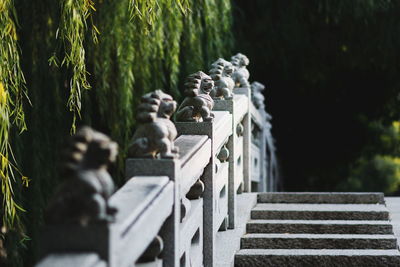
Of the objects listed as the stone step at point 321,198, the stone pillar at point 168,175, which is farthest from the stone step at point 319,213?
the stone pillar at point 168,175

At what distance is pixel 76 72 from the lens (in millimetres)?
5527

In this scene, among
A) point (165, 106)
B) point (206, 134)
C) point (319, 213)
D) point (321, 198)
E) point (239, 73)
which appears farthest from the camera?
point (239, 73)

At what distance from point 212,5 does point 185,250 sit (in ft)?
17.3

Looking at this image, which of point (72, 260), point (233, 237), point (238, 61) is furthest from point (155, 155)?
point (238, 61)

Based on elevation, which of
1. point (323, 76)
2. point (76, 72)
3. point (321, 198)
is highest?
point (76, 72)

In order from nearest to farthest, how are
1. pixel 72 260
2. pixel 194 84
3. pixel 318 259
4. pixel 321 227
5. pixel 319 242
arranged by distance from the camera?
pixel 72 260 → pixel 194 84 → pixel 318 259 → pixel 319 242 → pixel 321 227

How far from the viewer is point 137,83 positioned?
845cm

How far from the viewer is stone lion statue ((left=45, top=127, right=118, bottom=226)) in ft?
8.46

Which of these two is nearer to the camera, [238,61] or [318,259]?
[318,259]

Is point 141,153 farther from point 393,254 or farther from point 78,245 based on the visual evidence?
point 393,254

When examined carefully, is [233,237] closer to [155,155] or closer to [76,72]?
[76,72]

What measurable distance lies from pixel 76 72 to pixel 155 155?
6.52ft

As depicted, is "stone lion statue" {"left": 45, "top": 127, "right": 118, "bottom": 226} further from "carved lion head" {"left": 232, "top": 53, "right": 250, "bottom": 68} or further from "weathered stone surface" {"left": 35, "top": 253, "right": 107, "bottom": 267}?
"carved lion head" {"left": 232, "top": 53, "right": 250, "bottom": 68}

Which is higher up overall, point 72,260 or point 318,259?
point 72,260
